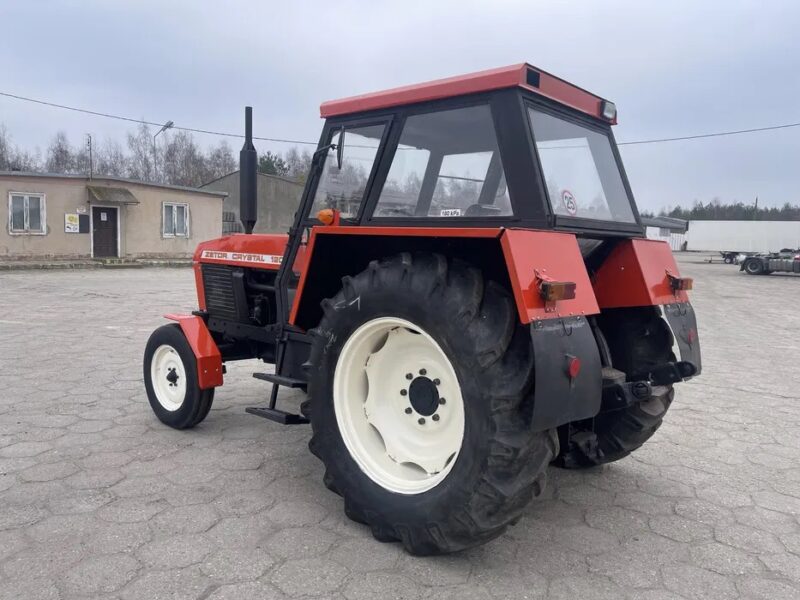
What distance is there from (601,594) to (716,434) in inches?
100

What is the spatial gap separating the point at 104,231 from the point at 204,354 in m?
21.5

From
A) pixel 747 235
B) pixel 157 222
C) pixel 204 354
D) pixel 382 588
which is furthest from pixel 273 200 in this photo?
pixel 382 588

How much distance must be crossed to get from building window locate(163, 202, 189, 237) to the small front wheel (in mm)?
21805

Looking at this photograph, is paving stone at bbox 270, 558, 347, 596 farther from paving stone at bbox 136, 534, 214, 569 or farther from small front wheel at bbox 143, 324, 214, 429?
small front wheel at bbox 143, 324, 214, 429

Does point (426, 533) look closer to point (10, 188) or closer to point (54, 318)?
point (54, 318)

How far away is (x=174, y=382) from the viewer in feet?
14.9

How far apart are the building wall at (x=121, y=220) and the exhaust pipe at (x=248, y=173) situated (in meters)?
20.9

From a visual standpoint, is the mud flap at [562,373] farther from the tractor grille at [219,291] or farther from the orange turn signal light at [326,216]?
the tractor grille at [219,291]

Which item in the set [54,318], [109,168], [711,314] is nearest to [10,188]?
[54,318]

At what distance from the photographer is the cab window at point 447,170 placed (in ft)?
9.68

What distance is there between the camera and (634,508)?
3.36 meters

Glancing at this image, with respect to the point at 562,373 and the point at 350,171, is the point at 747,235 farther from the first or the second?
the point at 562,373

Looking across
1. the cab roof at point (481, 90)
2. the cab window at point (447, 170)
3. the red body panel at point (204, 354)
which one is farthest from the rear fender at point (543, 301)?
the red body panel at point (204, 354)

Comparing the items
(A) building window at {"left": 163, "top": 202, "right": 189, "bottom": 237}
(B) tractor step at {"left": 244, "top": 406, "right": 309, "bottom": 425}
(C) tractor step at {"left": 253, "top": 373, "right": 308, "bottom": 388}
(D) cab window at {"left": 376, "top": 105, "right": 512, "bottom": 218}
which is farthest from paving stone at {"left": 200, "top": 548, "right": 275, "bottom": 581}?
(A) building window at {"left": 163, "top": 202, "right": 189, "bottom": 237}
